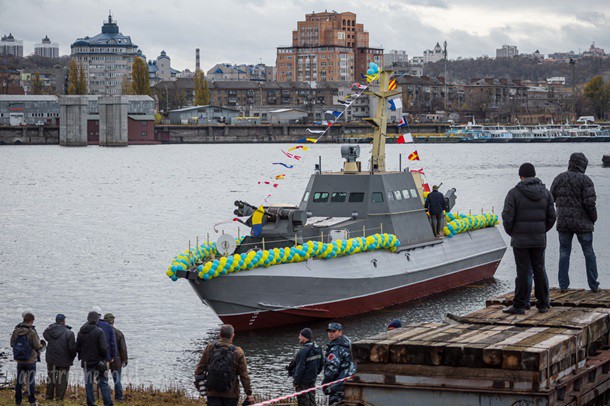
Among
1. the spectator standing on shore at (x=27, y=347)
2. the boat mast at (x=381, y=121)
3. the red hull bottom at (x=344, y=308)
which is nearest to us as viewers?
the spectator standing on shore at (x=27, y=347)

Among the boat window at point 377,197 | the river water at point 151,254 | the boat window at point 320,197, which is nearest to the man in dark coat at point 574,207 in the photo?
the river water at point 151,254

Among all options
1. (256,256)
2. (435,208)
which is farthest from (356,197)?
(256,256)

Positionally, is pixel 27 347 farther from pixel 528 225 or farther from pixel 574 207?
pixel 574 207

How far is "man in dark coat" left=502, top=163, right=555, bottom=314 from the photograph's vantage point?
47.4 feet

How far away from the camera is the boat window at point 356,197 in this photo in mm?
32312

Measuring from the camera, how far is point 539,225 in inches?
574

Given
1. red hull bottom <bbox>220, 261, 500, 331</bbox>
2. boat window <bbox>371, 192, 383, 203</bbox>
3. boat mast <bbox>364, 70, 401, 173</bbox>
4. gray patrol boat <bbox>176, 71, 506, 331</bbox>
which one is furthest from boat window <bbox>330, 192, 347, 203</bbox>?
red hull bottom <bbox>220, 261, 500, 331</bbox>

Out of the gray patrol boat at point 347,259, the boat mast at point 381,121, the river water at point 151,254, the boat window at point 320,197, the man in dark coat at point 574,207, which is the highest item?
the boat mast at point 381,121

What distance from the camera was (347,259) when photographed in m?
29.7

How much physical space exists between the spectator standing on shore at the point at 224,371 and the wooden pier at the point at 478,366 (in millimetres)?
1575

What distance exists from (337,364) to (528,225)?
321 centimetres

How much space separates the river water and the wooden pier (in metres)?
10.4

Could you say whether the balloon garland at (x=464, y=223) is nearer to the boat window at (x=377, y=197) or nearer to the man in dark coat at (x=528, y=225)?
the boat window at (x=377, y=197)

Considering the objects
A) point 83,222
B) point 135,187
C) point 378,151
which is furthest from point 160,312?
point 135,187
